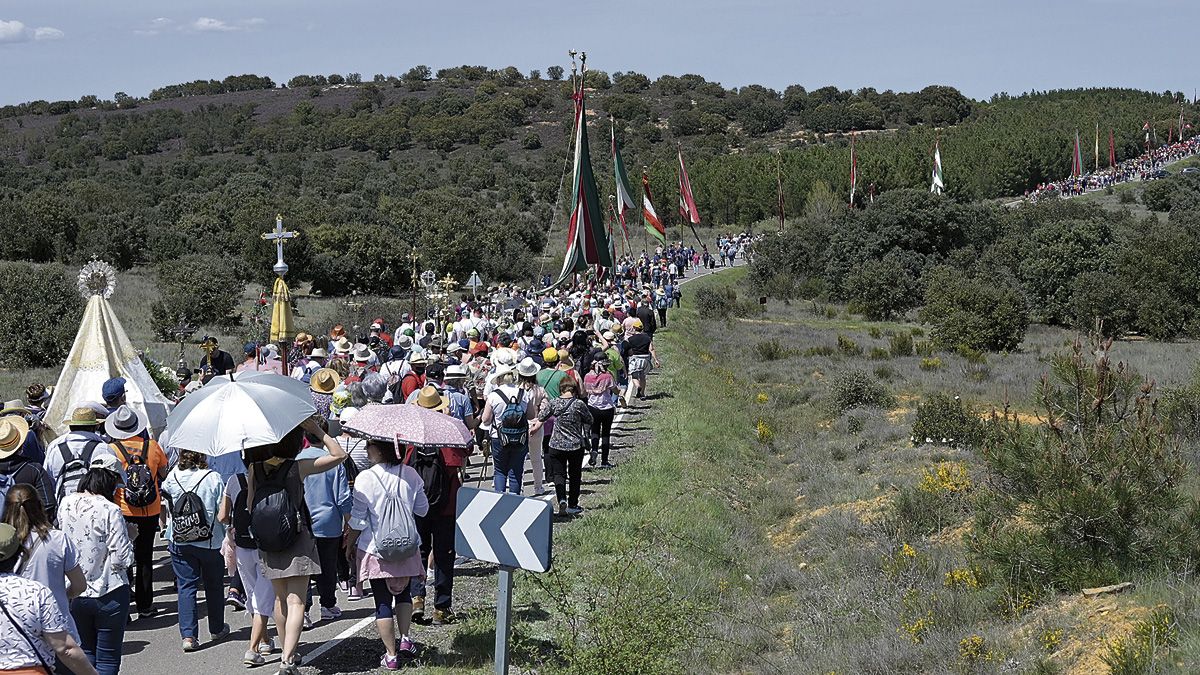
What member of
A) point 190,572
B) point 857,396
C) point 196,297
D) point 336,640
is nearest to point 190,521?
point 190,572

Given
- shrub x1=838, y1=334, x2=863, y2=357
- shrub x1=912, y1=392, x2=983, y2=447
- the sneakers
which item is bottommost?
shrub x1=838, y1=334, x2=863, y2=357

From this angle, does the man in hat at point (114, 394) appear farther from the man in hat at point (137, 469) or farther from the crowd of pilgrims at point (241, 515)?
the man in hat at point (137, 469)

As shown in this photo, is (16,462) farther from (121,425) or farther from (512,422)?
(512,422)

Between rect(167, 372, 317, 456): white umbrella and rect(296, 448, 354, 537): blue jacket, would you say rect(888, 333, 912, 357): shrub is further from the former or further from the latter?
rect(167, 372, 317, 456): white umbrella

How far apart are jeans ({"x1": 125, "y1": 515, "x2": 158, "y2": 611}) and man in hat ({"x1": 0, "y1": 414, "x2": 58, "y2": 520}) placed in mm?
1011

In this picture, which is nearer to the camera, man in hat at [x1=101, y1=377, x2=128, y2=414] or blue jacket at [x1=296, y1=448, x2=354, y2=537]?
blue jacket at [x1=296, y1=448, x2=354, y2=537]

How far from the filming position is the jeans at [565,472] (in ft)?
40.8

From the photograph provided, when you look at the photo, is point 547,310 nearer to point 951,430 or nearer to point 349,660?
point 951,430

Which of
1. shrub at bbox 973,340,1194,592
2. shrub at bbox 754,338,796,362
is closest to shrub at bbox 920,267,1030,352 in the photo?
shrub at bbox 754,338,796,362

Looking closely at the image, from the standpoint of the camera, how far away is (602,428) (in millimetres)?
15305

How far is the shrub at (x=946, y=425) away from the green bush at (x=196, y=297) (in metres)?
29.0

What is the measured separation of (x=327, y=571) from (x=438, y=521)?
2.86 ft

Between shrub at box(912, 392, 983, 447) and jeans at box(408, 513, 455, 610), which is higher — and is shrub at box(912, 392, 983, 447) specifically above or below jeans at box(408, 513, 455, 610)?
below

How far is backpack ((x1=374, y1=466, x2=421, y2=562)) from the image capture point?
7539 millimetres
